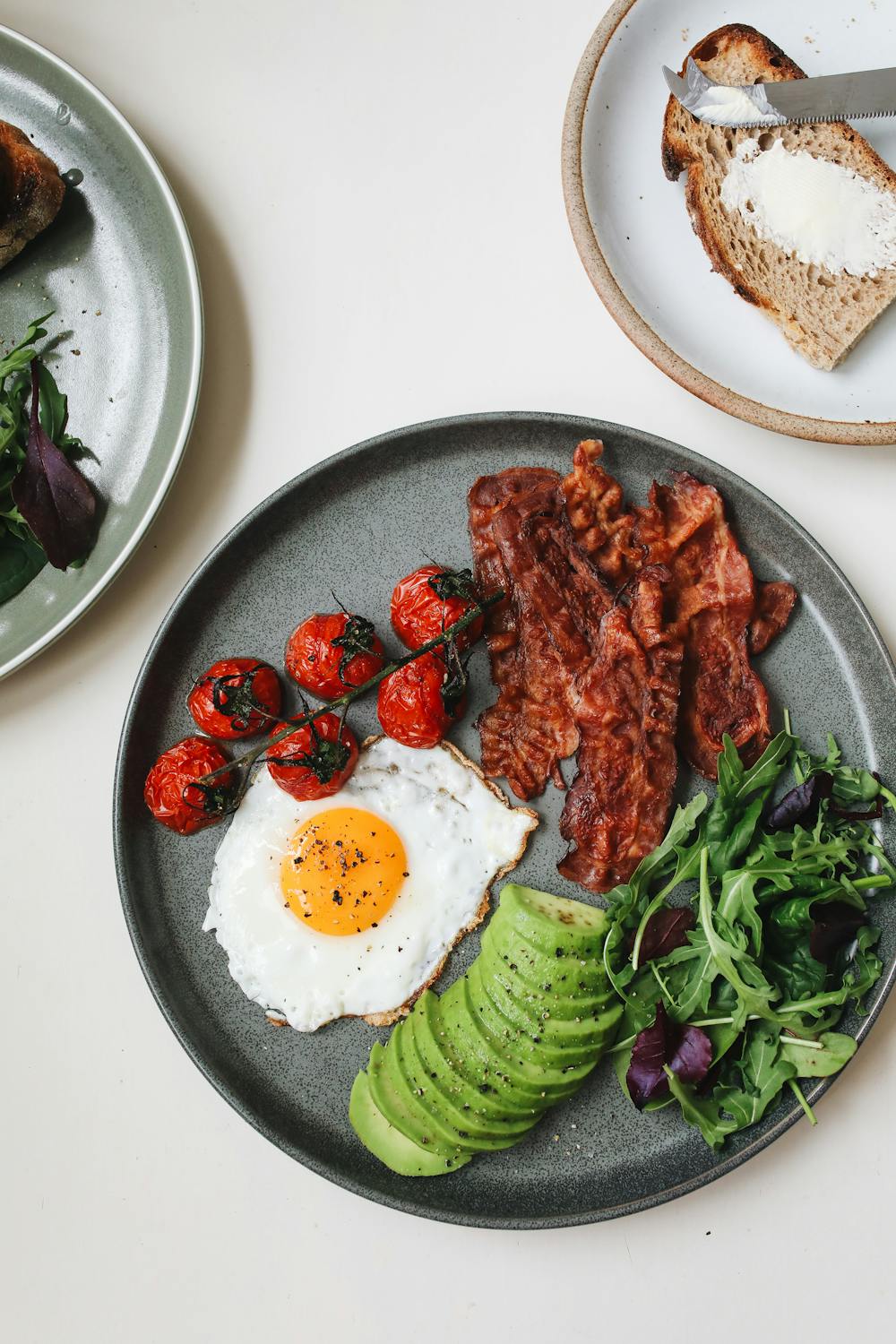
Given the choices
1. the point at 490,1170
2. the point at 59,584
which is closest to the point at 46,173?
the point at 59,584

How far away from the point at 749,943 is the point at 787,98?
220 cm

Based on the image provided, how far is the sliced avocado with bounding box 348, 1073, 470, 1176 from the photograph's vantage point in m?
2.53

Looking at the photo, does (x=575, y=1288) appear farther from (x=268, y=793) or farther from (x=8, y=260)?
(x=8, y=260)

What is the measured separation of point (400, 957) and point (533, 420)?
1.49 metres

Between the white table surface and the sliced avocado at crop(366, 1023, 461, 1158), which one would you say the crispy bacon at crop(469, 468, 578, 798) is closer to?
the white table surface

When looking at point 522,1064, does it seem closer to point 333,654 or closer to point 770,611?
point 333,654

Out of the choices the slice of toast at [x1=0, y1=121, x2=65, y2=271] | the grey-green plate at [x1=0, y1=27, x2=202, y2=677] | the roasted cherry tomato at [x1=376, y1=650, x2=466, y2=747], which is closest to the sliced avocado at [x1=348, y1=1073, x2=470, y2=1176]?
the roasted cherry tomato at [x1=376, y1=650, x2=466, y2=747]

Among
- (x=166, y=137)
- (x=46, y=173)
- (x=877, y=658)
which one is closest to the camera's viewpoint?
(x=877, y=658)

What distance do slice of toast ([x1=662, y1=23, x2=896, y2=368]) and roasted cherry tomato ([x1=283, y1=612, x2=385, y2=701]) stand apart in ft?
4.61

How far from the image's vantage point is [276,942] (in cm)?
269

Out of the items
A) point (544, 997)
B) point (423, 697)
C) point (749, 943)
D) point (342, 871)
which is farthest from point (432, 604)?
point (749, 943)

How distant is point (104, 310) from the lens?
9.68 feet

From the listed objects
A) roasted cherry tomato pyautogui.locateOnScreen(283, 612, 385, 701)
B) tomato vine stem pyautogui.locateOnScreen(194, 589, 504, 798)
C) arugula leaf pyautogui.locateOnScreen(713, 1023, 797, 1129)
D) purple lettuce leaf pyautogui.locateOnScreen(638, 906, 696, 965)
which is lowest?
arugula leaf pyautogui.locateOnScreen(713, 1023, 797, 1129)

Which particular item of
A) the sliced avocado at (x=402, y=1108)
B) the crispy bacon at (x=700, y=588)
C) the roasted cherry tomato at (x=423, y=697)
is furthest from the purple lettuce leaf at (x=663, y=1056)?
the roasted cherry tomato at (x=423, y=697)
